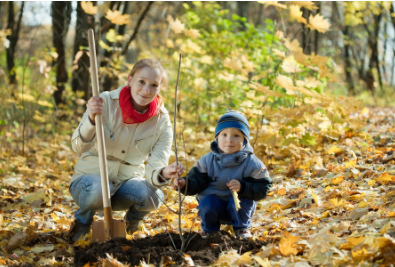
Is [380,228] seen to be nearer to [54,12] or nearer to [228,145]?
[228,145]

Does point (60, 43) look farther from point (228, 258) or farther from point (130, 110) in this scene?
point (228, 258)

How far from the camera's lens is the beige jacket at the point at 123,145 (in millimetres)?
2666

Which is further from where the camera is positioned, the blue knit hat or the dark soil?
the blue knit hat

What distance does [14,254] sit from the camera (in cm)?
224

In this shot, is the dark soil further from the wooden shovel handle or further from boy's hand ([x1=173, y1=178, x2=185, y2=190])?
boy's hand ([x1=173, y1=178, x2=185, y2=190])

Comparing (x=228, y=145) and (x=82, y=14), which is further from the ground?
(x=82, y=14)

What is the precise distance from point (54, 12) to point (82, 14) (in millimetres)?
1631

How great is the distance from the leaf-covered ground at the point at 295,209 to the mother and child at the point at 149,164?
0.19 metres

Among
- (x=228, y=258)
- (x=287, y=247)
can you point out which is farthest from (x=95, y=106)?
(x=287, y=247)

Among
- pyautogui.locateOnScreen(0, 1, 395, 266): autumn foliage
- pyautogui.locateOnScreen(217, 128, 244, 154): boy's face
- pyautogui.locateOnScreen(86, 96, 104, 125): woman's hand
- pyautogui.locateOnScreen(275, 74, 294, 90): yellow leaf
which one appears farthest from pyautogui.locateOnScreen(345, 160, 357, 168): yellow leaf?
pyautogui.locateOnScreen(86, 96, 104, 125): woman's hand

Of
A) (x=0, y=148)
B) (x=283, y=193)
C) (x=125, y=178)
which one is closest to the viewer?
(x=125, y=178)

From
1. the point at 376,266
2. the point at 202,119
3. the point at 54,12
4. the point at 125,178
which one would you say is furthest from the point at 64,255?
the point at 54,12

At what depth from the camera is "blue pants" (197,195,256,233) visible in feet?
7.66

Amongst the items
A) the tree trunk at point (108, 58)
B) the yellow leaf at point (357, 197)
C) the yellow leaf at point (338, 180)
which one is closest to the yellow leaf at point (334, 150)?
the yellow leaf at point (338, 180)
